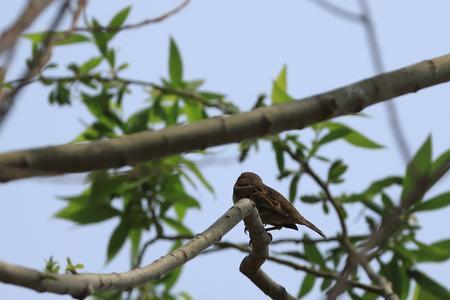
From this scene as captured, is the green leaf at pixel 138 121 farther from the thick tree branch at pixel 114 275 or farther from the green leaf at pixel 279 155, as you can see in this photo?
the thick tree branch at pixel 114 275

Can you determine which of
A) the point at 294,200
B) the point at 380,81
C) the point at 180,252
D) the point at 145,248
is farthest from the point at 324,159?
the point at 380,81

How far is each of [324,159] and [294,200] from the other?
362 mm

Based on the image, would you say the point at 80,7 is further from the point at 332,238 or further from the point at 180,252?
the point at 332,238

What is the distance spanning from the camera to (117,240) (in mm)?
6125

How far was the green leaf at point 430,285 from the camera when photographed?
5.54 metres

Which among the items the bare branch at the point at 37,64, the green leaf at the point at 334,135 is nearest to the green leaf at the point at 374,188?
the green leaf at the point at 334,135

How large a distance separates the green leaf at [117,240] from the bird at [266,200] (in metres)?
2.44

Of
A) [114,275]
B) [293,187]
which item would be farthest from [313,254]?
[114,275]

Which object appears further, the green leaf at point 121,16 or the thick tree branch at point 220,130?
the green leaf at point 121,16

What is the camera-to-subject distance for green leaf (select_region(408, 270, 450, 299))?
554cm

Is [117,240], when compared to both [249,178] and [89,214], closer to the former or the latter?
[89,214]

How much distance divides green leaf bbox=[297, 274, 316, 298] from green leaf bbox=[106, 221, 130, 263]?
1.31 m

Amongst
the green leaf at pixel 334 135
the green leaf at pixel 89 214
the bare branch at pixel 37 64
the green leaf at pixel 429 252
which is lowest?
the bare branch at pixel 37 64

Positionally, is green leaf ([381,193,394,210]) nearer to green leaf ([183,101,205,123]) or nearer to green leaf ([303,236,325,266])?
green leaf ([303,236,325,266])
